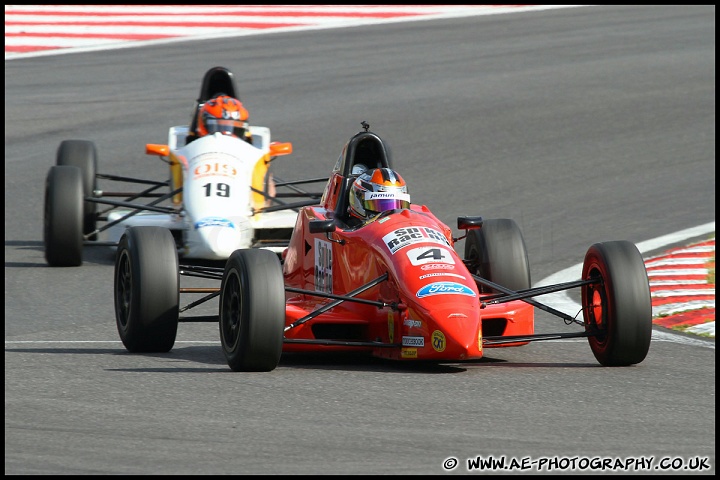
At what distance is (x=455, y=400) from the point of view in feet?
23.3

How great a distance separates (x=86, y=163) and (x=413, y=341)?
20.1ft

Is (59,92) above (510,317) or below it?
above

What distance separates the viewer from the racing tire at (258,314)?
302 inches

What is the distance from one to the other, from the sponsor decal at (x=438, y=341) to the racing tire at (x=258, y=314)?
32.0 inches

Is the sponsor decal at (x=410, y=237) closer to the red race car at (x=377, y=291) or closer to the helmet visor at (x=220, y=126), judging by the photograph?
the red race car at (x=377, y=291)

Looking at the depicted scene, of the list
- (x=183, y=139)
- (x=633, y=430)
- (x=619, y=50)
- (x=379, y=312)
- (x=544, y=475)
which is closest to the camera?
(x=544, y=475)

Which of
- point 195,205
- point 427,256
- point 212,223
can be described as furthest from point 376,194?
point 195,205

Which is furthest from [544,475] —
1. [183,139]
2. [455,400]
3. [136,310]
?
[183,139]

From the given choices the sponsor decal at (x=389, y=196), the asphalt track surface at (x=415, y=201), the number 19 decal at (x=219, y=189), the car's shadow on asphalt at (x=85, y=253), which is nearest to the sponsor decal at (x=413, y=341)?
the asphalt track surface at (x=415, y=201)

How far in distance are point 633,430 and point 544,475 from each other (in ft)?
3.31

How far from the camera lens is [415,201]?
15.0 m

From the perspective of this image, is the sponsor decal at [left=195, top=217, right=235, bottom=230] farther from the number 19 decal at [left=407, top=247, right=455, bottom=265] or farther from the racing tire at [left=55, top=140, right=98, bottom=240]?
the number 19 decal at [left=407, top=247, right=455, bottom=265]

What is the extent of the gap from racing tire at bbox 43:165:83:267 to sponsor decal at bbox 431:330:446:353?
5.20 metres

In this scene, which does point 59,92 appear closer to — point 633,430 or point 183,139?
point 183,139
